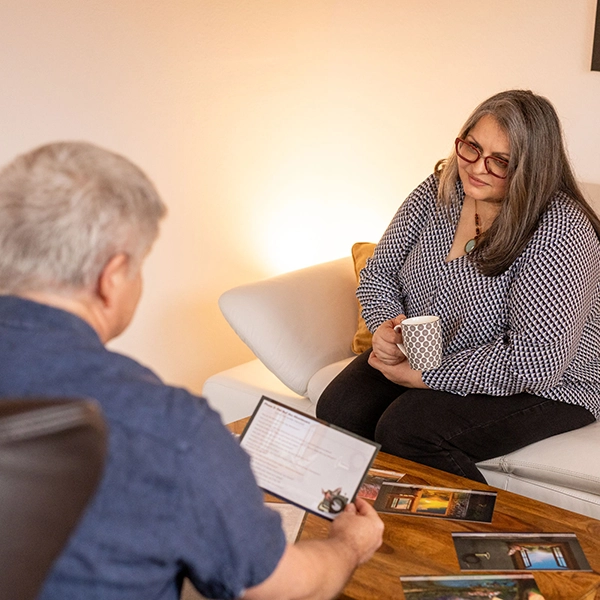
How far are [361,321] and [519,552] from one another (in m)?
1.14

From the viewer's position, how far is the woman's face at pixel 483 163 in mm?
1937

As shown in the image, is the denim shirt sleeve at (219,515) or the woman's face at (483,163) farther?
the woman's face at (483,163)

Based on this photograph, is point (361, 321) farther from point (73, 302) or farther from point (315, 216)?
point (73, 302)

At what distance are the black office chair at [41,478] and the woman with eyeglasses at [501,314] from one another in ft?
4.16

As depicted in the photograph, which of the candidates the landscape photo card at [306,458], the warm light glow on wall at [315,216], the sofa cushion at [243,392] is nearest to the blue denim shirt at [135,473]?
the landscape photo card at [306,458]

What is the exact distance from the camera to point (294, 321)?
2.36m

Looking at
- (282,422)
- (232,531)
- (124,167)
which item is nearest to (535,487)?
(282,422)

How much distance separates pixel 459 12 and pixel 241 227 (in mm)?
1035

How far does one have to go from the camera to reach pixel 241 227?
9.82 feet

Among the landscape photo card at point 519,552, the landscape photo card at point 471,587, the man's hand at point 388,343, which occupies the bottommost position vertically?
the landscape photo card at point 471,587

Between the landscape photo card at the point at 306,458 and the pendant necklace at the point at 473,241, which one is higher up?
the pendant necklace at the point at 473,241

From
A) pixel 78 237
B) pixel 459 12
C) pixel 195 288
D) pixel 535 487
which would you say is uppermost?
pixel 459 12

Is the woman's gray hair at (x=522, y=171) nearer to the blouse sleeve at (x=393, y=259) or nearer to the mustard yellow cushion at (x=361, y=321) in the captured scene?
the blouse sleeve at (x=393, y=259)

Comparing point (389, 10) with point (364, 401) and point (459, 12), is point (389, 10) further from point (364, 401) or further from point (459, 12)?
point (364, 401)
